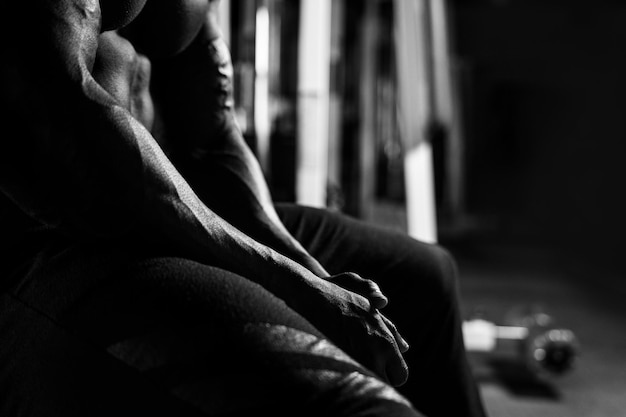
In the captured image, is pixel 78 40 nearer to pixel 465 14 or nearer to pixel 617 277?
pixel 617 277

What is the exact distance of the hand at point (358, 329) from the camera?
0.59 m

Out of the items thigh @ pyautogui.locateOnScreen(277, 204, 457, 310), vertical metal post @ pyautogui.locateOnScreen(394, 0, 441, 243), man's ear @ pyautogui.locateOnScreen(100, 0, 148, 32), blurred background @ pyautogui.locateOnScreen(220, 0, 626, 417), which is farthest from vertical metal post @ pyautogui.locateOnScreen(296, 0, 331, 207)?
man's ear @ pyautogui.locateOnScreen(100, 0, 148, 32)

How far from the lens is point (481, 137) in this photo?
700 cm

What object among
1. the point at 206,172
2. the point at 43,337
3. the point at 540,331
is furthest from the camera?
the point at 540,331

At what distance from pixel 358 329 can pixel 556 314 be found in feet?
9.26

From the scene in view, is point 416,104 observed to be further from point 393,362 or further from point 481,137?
point 481,137

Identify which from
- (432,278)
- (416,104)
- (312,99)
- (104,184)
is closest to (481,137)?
(416,104)

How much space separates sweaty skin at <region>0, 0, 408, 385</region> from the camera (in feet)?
1.74

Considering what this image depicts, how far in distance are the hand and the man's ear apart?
34cm

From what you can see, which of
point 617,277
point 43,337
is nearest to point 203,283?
point 43,337

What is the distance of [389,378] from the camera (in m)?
0.62

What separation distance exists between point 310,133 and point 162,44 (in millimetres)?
1363

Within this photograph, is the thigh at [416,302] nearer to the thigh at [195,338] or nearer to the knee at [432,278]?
the knee at [432,278]

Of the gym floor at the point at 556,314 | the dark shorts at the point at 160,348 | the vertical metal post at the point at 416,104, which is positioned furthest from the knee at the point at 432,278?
the vertical metal post at the point at 416,104
